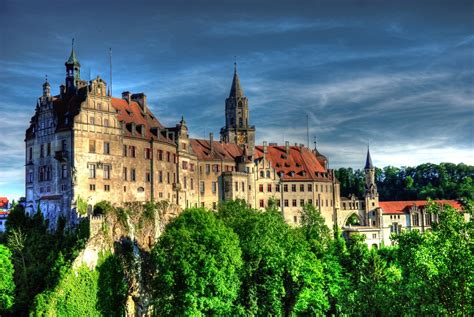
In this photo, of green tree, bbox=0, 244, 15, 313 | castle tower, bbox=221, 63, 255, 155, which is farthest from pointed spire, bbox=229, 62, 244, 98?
green tree, bbox=0, 244, 15, 313

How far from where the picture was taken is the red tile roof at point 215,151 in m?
94.1

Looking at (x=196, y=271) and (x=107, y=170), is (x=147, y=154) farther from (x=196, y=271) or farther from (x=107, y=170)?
(x=196, y=271)

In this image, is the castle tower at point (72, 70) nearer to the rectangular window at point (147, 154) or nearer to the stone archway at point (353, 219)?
the rectangular window at point (147, 154)

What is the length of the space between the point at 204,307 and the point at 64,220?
67.5ft

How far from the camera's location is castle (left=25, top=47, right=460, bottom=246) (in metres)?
68.1

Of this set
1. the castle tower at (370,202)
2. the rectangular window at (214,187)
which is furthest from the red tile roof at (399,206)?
the rectangular window at (214,187)

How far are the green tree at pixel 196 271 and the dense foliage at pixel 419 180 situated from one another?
105 meters

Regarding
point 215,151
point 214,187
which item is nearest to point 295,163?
point 215,151

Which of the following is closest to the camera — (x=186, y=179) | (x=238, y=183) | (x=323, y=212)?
(x=186, y=179)

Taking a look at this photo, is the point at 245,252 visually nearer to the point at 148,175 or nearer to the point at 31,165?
the point at 148,175

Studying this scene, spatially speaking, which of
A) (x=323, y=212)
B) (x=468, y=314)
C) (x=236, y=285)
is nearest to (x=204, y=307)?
(x=236, y=285)

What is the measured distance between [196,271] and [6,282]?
63.2 feet

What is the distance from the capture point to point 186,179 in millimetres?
86312

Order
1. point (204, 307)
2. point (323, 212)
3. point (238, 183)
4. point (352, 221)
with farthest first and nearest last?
point (352, 221)
point (323, 212)
point (238, 183)
point (204, 307)
